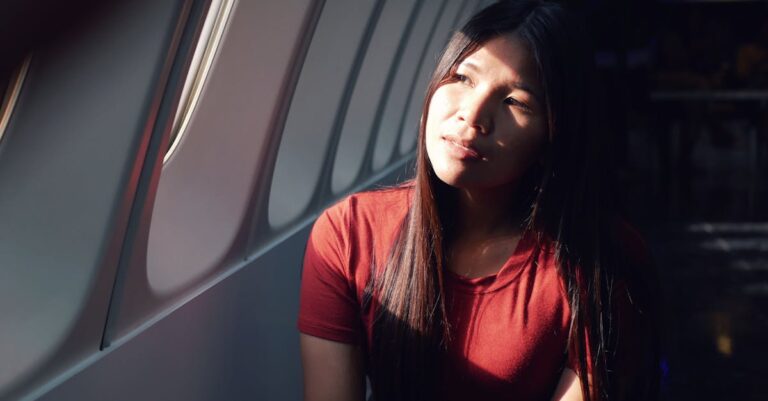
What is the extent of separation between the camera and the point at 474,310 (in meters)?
2.20

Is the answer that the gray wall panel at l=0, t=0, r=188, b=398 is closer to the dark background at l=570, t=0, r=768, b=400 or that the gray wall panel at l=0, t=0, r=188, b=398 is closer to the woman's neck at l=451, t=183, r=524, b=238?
the woman's neck at l=451, t=183, r=524, b=238

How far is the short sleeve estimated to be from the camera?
2219 millimetres

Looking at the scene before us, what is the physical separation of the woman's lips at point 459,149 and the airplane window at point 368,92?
16.9 feet

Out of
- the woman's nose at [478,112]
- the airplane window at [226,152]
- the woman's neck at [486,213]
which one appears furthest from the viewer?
the airplane window at [226,152]

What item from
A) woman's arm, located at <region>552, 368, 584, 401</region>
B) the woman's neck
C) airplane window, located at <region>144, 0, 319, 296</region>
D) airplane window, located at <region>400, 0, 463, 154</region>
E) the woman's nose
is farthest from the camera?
airplane window, located at <region>400, 0, 463, 154</region>

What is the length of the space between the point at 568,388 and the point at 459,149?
55 cm

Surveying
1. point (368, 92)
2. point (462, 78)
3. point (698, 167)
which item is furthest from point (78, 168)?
point (698, 167)

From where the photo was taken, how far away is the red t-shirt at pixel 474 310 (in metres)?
2.17

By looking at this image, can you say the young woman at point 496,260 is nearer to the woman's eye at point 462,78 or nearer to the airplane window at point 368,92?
the woman's eye at point 462,78

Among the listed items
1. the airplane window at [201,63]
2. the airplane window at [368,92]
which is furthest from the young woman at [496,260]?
the airplane window at [368,92]

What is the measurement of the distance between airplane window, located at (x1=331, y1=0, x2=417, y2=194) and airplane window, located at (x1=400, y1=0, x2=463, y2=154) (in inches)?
116

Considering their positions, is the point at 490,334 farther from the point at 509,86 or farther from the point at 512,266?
the point at 509,86

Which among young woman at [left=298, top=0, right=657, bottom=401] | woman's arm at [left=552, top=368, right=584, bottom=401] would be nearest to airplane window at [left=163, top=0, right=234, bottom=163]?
young woman at [left=298, top=0, right=657, bottom=401]

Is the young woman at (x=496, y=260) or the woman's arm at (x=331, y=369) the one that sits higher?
the young woman at (x=496, y=260)
